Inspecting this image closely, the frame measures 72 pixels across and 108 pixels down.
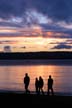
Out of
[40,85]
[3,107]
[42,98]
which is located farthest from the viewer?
[40,85]

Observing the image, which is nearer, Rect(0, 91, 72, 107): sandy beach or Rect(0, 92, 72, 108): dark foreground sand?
Rect(0, 92, 72, 108): dark foreground sand

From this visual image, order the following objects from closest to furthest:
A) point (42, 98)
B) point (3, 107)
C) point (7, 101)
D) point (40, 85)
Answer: point (3, 107) → point (7, 101) → point (42, 98) → point (40, 85)

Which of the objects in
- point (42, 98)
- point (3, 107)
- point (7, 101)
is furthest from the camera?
point (42, 98)

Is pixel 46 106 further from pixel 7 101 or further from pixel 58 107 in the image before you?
pixel 7 101

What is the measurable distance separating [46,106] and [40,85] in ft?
17.9

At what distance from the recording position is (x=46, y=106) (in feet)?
65.1

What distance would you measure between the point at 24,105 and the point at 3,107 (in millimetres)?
1293

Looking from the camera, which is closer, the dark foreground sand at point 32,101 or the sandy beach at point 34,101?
the dark foreground sand at point 32,101

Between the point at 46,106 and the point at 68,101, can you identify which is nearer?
the point at 46,106

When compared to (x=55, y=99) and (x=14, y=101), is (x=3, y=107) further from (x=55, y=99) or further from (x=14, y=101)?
(x=55, y=99)

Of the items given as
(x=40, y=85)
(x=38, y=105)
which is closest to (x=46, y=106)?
(x=38, y=105)

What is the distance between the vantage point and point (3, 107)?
63.7 ft

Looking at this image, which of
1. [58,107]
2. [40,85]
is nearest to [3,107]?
[58,107]

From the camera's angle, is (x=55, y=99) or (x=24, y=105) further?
(x=55, y=99)
